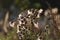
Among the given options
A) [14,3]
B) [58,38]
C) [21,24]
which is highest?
[14,3]

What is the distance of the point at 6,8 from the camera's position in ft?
14.7

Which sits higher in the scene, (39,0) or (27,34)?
(39,0)

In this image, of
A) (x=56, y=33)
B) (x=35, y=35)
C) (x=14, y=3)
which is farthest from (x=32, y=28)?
(x=14, y=3)

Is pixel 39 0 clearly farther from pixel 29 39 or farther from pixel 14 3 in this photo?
pixel 29 39

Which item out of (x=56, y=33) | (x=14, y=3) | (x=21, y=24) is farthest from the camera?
(x=14, y=3)

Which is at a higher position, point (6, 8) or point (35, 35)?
point (6, 8)

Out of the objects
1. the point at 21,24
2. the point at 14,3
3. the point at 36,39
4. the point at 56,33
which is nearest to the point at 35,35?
the point at 36,39

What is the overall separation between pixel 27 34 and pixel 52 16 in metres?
0.46

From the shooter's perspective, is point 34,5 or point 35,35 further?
point 34,5

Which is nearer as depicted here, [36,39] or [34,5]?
[36,39]

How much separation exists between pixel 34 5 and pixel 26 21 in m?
2.68

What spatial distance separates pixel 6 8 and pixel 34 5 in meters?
0.51

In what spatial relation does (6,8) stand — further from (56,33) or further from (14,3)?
(56,33)

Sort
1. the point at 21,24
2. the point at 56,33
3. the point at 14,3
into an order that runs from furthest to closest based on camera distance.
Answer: the point at 14,3, the point at 56,33, the point at 21,24
